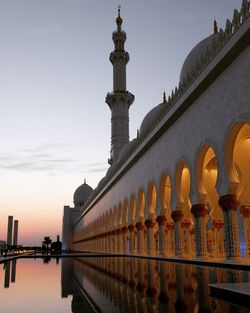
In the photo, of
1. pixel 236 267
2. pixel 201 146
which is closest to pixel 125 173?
pixel 201 146

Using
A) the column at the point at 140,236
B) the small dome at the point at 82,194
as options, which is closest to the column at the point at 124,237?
the column at the point at 140,236

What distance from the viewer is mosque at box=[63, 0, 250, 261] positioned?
10148 millimetres

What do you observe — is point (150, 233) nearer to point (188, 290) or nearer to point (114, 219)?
point (114, 219)

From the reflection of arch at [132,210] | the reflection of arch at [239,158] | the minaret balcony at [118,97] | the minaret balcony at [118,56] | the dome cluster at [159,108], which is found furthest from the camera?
the minaret balcony at [118,56]

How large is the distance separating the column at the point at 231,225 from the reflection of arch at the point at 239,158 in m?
0.25

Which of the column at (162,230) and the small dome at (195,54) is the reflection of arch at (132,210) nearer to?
the column at (162,230)

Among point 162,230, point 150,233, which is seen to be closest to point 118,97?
point 150,233

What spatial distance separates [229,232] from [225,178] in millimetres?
1490

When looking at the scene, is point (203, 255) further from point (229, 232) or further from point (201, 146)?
point (201, 146)

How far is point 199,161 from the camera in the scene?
1238cm

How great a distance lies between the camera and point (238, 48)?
9.77 metres

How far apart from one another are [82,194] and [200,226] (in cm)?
4980

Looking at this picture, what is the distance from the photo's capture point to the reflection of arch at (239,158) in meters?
10.3

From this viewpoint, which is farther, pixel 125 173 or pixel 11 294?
pixel 125 173
